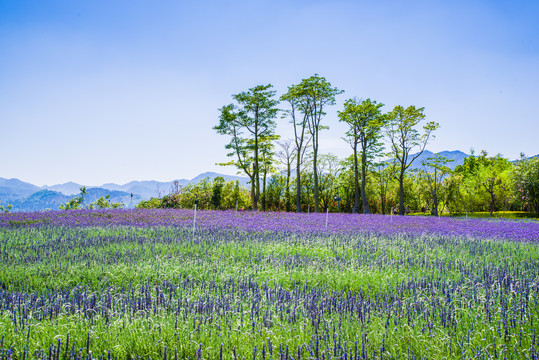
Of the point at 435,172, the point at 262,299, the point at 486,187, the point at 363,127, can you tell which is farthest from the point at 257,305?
the point at 486,187

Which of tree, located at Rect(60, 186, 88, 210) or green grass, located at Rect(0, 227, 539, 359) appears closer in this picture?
green grass, located at Rect(0, 227, 539, 359)

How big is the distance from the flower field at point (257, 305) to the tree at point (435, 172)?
105 feet

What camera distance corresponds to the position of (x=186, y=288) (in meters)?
4.41

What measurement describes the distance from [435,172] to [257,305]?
4178 centimetres

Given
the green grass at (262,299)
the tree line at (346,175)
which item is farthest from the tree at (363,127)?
the green grass at (262,299)

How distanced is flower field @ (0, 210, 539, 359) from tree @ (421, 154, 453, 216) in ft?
105

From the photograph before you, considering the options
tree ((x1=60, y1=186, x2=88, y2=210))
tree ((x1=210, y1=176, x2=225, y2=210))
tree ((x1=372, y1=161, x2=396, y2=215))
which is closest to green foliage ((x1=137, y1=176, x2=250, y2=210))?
tree ((x1=210, y1=176, x2=225, y2=210))

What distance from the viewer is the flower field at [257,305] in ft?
9.08

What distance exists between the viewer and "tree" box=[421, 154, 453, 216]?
118 feet

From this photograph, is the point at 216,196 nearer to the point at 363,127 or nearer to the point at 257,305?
the point at 363,127

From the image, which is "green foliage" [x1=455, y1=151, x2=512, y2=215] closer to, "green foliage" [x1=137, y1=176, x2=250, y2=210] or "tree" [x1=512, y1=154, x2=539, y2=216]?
"tree" [x1=512, y1=154, x2=539, y2=216]

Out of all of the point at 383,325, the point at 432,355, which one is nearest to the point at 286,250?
the point at 383,325

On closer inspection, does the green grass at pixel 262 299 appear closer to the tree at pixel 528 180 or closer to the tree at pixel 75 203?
the tree at pixel 75 203

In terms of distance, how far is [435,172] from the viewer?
3950cm
